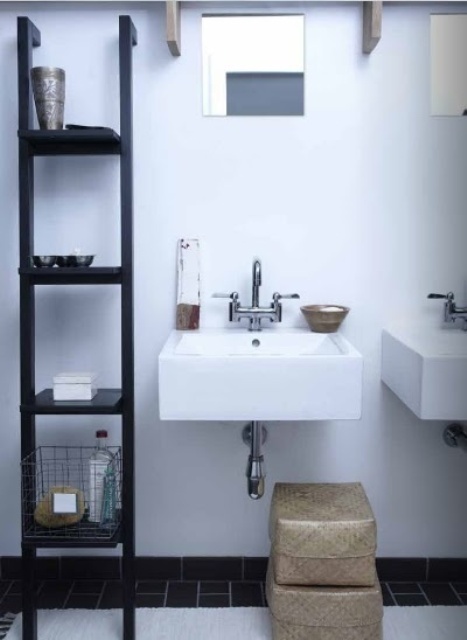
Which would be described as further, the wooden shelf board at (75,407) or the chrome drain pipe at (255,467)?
the chrome drain pipe at (255,467)

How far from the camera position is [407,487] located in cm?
271

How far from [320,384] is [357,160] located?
3.15 ft

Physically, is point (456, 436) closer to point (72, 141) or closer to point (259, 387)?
point (259, 387)

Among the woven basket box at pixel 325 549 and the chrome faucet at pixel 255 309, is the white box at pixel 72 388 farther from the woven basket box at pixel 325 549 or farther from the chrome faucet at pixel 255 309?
the woven basket box at pixel 325 549

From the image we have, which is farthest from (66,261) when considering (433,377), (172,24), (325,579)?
(325,579)

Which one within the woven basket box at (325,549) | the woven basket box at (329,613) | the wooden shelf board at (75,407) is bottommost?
the woven basket box at (329,613)

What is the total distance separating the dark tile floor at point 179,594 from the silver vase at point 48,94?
5.52 feet

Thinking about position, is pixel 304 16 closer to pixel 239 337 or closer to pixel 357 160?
pixel 357 160

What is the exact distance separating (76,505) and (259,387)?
0.73 metres

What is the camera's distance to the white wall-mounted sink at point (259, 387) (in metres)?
2.06

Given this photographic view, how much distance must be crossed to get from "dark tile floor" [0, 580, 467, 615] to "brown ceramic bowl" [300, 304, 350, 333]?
101cm

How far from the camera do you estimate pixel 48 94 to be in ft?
7.59

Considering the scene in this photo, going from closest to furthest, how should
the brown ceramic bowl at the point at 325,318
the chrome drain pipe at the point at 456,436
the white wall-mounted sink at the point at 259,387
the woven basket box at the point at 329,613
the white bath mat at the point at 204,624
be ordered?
the white wall-mounted sink at the point at 259,387 → the woven basket box at the point at 329,613 → the white bath mat at the point at 204,624 → the brown ceramic bowl at the point at 325,318 → the chrome drain pipe at the point at 456,436

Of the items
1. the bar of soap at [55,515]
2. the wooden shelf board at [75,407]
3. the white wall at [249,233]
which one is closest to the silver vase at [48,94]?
the white wall at [249,233]
